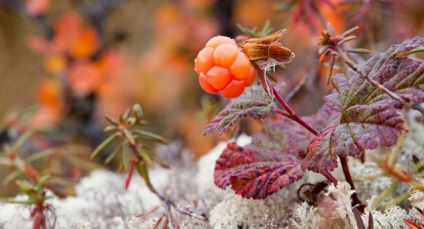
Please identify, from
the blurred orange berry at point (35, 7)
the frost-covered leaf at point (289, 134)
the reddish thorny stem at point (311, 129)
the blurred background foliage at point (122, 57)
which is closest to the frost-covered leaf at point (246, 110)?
the reddish thorny stem at point (311, 129)

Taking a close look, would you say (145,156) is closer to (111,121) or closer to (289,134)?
(111,121)

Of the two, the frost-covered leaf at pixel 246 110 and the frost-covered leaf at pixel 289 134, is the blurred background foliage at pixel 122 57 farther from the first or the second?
the frost-covered leaf at pixel 246 110

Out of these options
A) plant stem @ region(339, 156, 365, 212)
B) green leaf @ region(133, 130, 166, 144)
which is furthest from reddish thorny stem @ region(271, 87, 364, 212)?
green leaf @ region(133, 130, 166, 144)

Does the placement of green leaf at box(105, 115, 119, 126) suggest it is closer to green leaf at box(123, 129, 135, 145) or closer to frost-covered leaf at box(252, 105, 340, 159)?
green leaf at box(123, 129, 135, 145)

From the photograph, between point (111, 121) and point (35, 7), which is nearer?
point (111, 121)

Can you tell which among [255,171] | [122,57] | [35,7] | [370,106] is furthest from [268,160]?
[122,57]

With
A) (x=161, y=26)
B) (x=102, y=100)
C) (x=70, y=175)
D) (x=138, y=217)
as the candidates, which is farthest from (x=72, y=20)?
(x=138, y=217)

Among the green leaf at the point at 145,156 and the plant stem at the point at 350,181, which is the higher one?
the green leaf at the point at 145,156
